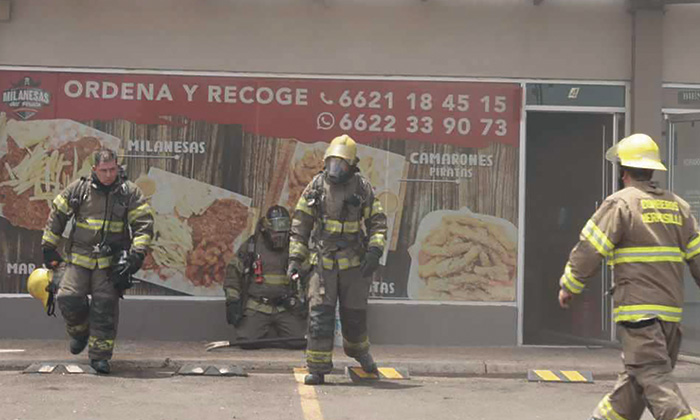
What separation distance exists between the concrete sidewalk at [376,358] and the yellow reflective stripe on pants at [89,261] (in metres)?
1.00

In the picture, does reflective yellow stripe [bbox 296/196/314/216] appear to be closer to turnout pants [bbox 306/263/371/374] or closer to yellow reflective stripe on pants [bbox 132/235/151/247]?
turnout pants [bbox 306/263/371/374]

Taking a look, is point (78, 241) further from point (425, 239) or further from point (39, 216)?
point (425, 239)

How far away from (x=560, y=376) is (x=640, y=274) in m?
3.80

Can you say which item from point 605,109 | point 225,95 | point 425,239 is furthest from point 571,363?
point 225,95

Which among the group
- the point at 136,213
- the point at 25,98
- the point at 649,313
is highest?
the point at 25,98

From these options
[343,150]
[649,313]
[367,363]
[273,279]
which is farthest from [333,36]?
[649,313]

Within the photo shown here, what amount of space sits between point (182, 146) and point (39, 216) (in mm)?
1740

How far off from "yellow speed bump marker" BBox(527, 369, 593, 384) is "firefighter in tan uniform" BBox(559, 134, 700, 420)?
3447mm

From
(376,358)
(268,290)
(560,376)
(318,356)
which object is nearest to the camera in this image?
(318,356)

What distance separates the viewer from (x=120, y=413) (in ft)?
24.4

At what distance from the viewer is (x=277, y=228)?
1121 cm

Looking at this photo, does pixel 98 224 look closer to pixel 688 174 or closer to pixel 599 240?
pixel 599 240

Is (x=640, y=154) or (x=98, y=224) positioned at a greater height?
(x=640, y=154)

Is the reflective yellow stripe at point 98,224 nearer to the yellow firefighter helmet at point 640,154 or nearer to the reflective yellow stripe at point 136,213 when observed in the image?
the reflective yellow stripe at point 136,213
